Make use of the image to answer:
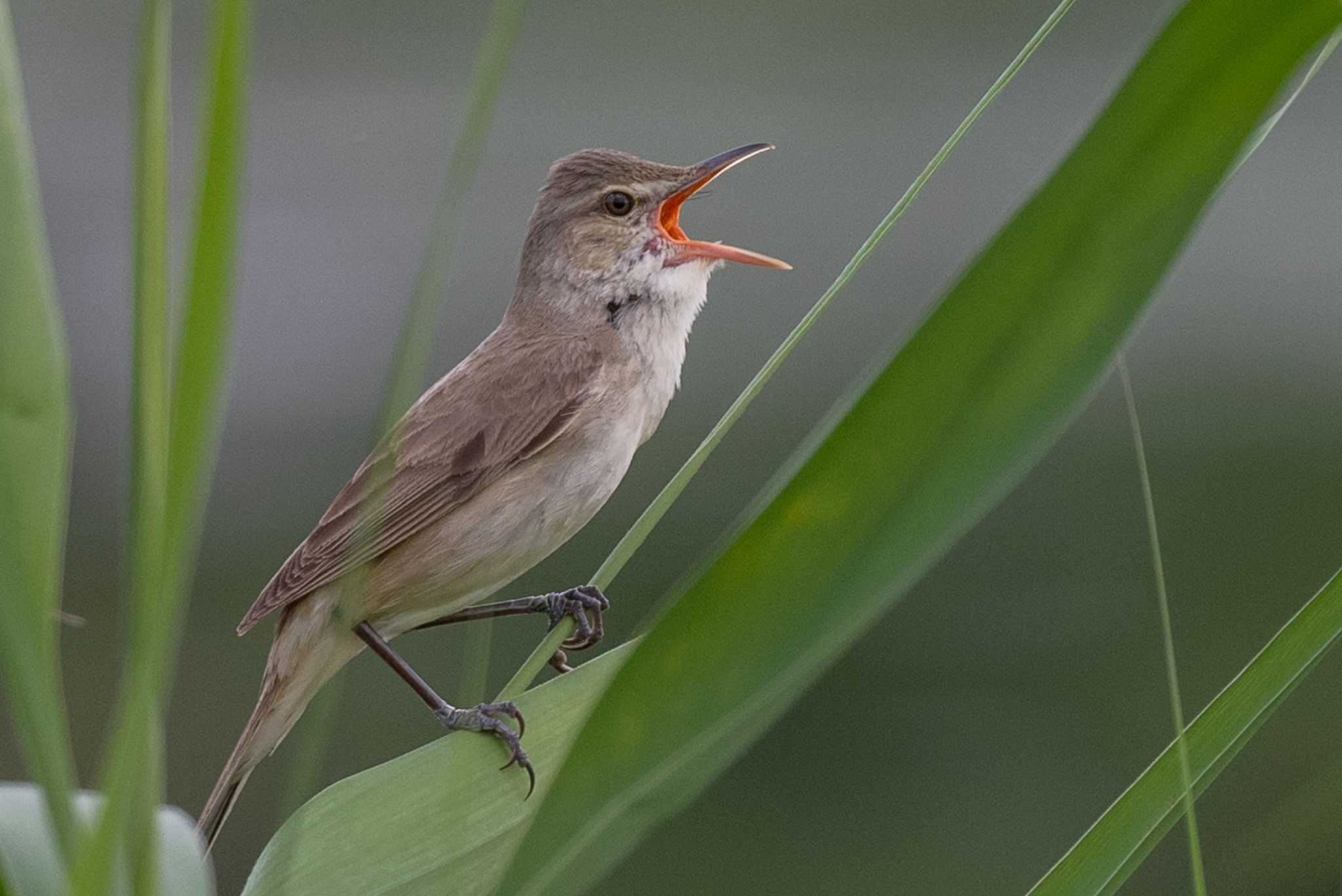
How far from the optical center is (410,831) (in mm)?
822

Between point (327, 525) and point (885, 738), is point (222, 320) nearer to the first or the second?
point (327, 525)

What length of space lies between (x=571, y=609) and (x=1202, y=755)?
91 centimetres

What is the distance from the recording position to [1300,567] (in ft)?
17.2

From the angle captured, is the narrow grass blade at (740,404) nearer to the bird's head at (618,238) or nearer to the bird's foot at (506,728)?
the bird's foot at (506,728)

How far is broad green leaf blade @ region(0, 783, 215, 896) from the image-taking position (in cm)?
60

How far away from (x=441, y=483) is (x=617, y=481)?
0.25 m

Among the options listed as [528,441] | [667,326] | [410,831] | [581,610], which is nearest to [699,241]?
[667,326]

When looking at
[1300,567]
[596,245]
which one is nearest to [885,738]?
[1300,567]

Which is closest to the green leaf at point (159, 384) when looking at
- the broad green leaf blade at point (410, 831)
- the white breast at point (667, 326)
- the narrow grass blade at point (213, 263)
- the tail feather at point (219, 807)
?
the narrow grass blade at point (213, 263)

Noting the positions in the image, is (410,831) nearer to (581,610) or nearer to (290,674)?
(581,610)

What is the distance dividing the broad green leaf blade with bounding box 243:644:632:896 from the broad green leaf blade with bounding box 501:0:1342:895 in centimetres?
30

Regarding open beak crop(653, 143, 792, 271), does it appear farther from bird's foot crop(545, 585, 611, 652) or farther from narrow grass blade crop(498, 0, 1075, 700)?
narrow grass blade crop(498, 0, 1075, 700)

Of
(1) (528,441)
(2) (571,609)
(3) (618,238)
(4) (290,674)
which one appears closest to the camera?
(2) (571,609)

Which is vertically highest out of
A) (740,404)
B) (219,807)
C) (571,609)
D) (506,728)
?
(740,404)
